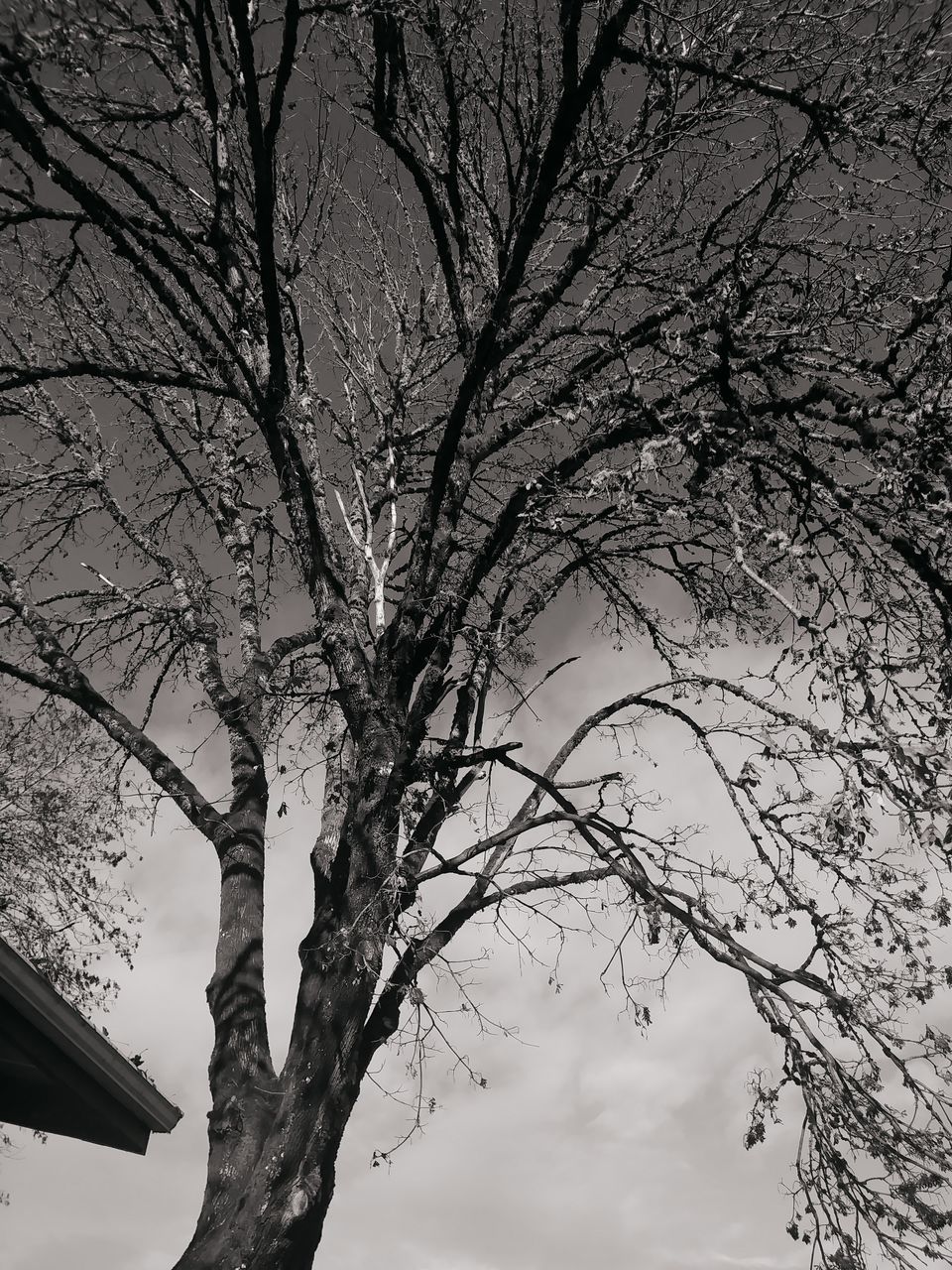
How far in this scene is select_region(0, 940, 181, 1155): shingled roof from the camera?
14.9 ft

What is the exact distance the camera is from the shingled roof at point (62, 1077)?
4531mm

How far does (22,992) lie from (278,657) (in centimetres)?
386

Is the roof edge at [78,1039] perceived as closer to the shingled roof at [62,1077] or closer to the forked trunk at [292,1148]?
the shingled roof at [62,1077]

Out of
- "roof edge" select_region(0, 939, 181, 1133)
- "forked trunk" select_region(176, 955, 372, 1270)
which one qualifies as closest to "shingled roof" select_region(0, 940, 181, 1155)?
"roof edge" select_region(0, 939, 181, 1133)

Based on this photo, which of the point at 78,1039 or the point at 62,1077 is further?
the point at 62,1077

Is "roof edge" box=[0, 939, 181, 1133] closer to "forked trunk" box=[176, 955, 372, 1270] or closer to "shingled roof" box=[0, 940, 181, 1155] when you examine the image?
"shingled roof" box=[0, 940, 181, 1155]

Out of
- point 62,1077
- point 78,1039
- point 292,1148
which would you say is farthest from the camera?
point 62,1077

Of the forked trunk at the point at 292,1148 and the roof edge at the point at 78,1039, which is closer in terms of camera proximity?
the roof edge at the point at 78,1039

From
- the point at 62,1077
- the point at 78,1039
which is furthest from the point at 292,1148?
the point at 62,1077

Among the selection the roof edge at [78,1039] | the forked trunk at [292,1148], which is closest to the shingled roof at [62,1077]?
the roof edge at [78,1039]

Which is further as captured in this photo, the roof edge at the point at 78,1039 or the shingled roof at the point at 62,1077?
the shingled roof at the point at 62,1077

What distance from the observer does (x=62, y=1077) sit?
5102mm

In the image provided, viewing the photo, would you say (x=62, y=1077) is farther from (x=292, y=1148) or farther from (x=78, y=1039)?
(x=292, y=1148)

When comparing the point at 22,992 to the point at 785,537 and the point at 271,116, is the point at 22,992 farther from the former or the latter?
the point at 271,116
